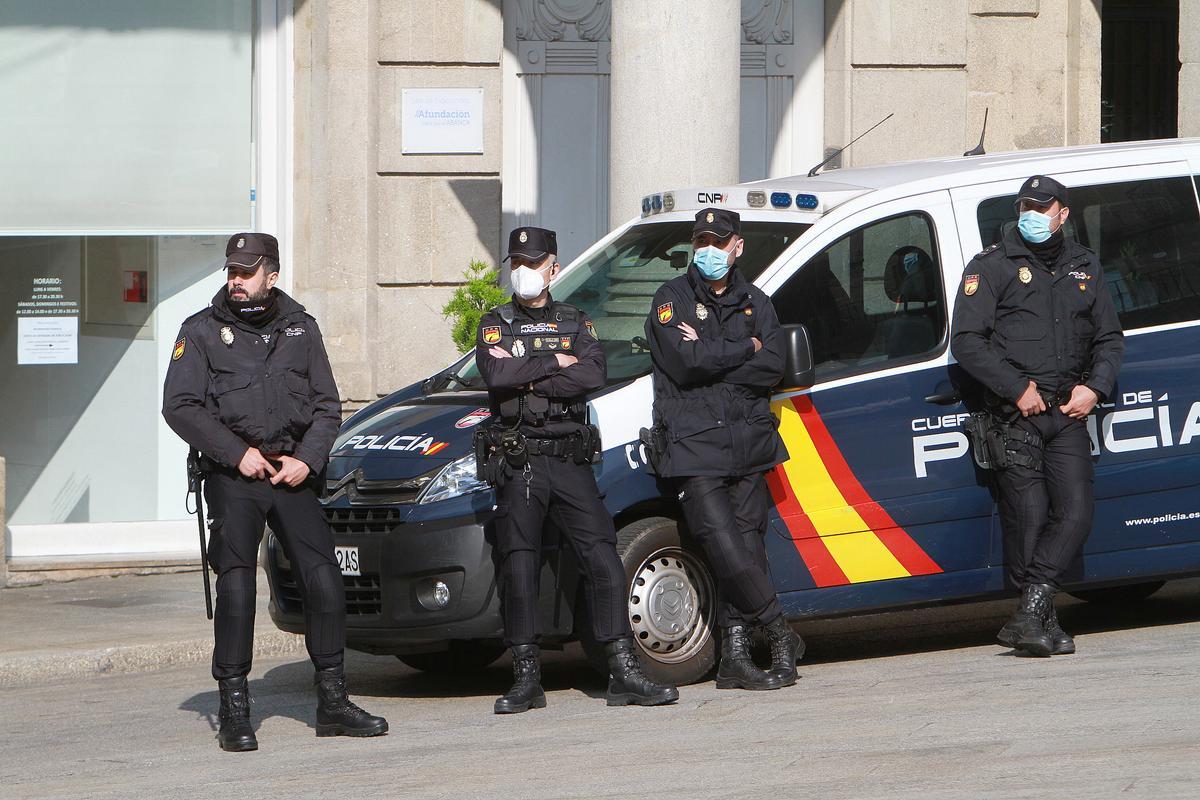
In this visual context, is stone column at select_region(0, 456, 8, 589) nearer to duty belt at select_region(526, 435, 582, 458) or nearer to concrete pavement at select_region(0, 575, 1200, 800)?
concrete pavement at select_region(0, 575, 1200, 800)

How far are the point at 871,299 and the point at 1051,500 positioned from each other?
110 cm

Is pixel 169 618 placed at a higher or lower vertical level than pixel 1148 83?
lower

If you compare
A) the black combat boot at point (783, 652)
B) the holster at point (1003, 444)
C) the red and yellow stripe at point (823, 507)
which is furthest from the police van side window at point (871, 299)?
the black combat boot at point (783, 652)

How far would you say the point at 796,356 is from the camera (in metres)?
6.71

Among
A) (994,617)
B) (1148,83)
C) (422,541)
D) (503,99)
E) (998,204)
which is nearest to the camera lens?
(422,541)

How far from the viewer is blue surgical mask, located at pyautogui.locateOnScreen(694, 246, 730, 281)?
679cm

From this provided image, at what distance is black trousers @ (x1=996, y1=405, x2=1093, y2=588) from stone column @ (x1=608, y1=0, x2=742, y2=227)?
3.38 meters

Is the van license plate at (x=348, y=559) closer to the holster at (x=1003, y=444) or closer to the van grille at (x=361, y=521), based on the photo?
the van grille at (x=361, y=521)

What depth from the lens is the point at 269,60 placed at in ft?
37.3

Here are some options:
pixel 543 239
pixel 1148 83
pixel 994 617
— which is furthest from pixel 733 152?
pixel 1148 83

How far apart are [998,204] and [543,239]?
6.68ft

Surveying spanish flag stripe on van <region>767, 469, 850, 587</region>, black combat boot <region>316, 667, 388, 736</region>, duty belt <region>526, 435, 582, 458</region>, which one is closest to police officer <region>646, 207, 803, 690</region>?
spanish flag stripe on van <region>767, 469, 850, 587</region>

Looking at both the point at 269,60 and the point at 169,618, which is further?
the point at 269,60

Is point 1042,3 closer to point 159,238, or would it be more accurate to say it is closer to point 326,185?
point 326,185
